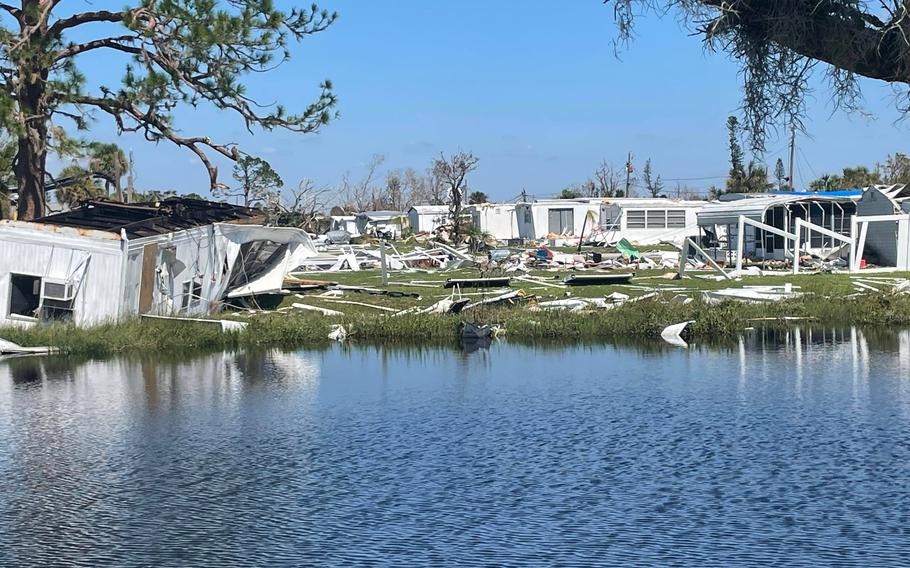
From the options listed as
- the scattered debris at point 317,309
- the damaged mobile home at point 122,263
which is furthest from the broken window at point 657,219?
the scattered debris at point 317,309

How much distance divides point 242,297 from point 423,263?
15.2m

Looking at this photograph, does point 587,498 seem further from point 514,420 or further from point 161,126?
point 161,126

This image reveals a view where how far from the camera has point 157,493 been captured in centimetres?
1255

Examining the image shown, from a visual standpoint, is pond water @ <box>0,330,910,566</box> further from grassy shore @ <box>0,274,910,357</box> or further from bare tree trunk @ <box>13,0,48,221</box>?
bare tree trunk @ <box>13,0,48,221</box>

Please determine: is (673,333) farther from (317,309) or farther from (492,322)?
(317,309)

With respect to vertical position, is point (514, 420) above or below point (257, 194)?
below

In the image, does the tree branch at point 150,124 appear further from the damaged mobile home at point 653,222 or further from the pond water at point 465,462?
the damaged mobile home at point 653,222

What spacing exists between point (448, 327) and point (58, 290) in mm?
8857

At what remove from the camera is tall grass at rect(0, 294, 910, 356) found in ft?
82.6

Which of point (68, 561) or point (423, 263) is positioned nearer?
point (68, 561)

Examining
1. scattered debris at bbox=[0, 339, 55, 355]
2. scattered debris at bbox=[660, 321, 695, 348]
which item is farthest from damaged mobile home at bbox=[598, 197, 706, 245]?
scattered debris at bbox=[0, 339, 55, 355]

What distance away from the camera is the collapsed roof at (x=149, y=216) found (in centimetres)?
2727

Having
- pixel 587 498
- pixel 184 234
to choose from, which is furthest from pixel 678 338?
pixel 587 498

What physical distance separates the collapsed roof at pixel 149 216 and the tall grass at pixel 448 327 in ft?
8.28
